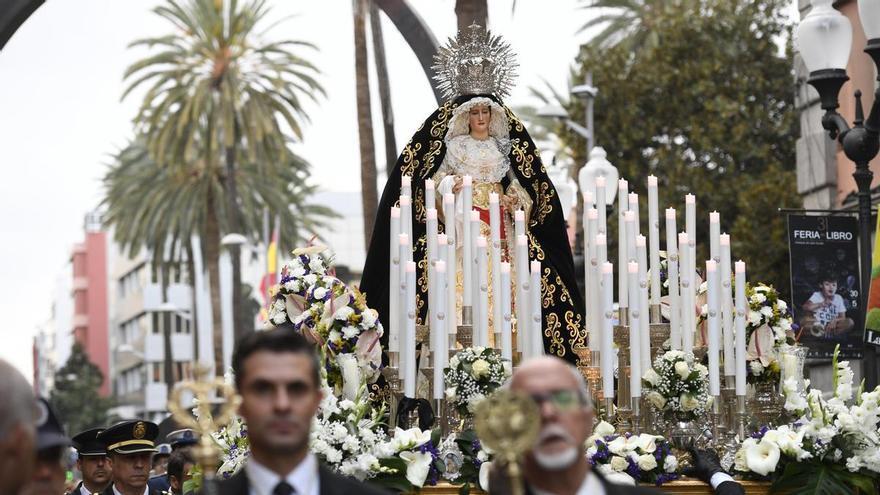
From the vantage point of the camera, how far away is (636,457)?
8.90 m

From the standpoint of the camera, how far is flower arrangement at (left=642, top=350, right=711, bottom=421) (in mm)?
9375

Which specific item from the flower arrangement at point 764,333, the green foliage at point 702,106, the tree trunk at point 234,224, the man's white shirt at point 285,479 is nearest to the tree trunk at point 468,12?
the flower arrangement at point 764,333

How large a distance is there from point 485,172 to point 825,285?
3.01m

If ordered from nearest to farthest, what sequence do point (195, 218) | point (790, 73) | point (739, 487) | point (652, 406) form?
1. point (739, 487)
2. point (652, 406)
3. point (790, 73)
4. point (195, 218)

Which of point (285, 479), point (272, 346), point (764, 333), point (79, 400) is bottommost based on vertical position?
point (79, 400)

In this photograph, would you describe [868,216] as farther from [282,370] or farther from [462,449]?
[282,370]

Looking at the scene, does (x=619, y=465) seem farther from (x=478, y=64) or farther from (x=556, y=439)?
(x=556, y=439)

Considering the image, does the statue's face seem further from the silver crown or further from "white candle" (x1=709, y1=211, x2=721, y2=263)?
"white candle" (x1=709, y1=211, x2=721, y2=263)

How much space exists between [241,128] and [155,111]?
1917 mm

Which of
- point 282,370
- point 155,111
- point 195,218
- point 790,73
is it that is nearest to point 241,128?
point 155,111

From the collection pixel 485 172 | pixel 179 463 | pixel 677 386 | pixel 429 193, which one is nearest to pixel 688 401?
pixel 677 386

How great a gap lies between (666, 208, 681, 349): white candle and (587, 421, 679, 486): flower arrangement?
0.92m

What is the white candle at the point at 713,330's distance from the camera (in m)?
9.27

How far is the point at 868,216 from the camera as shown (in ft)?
37.1
